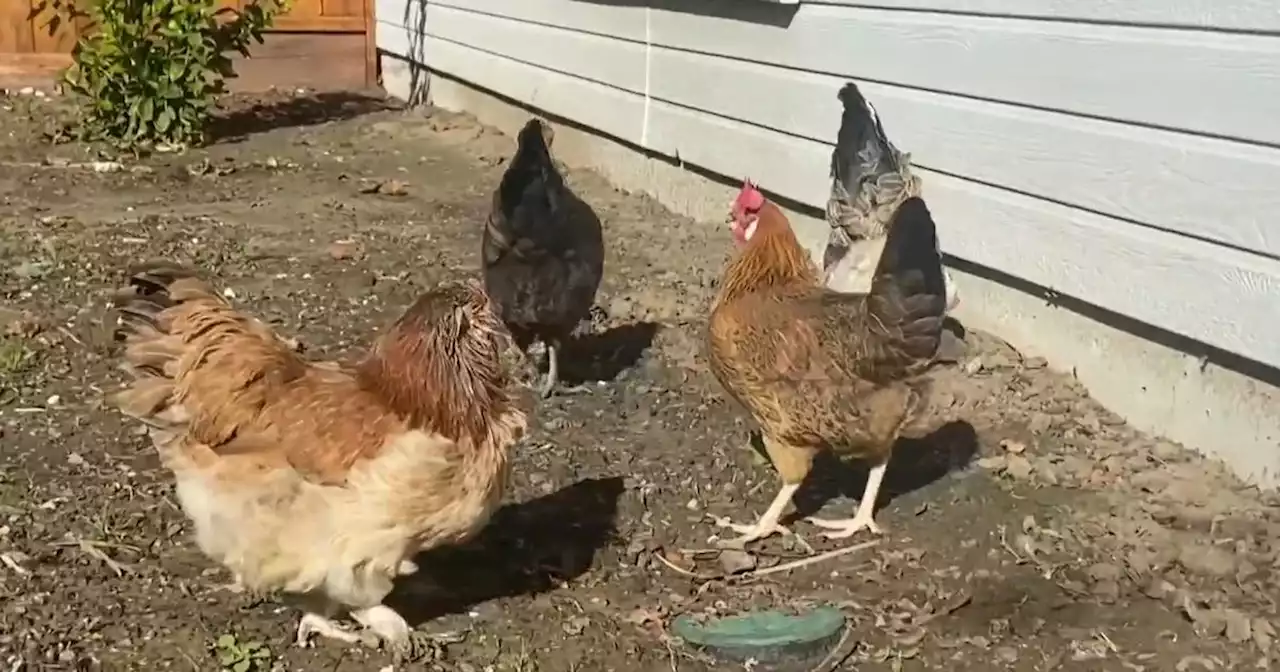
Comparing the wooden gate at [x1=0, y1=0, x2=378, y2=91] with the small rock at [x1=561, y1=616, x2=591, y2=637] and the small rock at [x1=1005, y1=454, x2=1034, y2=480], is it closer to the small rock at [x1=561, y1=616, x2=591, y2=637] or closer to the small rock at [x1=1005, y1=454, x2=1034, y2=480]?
the small rock at [x1=1005, y1=454, x2=1034, y2=480]

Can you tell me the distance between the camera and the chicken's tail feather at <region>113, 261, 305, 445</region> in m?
Result: 3.17

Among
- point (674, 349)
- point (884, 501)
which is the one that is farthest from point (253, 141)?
point (884, 501)

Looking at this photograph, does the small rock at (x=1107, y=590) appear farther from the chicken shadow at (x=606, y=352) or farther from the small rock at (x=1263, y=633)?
the chicken shadow at (x=606, y=352)

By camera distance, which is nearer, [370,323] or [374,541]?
[374,541]

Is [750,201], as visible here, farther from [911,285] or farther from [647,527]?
[647,527]

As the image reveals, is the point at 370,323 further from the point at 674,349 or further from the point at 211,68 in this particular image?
the point at 211,68

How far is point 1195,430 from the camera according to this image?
454cm

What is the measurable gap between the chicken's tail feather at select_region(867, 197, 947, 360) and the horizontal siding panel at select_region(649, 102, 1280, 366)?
1141 millimetres

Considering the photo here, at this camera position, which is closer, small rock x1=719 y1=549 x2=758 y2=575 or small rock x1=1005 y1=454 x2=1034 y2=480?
small rock x1=719 y1=549 x2=758 y2=575

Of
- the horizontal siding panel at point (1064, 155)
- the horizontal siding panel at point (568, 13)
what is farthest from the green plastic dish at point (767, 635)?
the horizontal siding panel at point (568, 13)

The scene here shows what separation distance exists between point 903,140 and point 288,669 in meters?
3.80

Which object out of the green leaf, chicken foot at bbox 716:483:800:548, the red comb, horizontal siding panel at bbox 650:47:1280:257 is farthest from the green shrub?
chicken foot at bbox 716:483:800:548

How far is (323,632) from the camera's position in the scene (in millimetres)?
3369

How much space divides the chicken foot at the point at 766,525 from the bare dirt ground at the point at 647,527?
0.05 m
